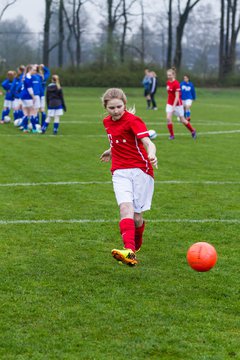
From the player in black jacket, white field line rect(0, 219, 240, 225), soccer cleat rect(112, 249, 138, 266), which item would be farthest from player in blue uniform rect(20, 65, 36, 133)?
soccer cleat rect(112, 249, 138, 266)

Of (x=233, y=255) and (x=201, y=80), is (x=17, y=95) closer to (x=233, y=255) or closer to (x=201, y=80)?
(x=233, y=255)

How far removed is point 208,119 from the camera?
28.0 m

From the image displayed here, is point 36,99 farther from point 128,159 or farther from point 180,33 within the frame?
point 180,33

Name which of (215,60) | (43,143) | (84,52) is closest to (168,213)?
(43,143)

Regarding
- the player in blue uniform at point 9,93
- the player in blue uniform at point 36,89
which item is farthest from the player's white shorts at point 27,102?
the player in blue uniform at point 9,93

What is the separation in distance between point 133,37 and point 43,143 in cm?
5742

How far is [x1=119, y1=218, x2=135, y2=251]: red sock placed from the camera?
666 cm

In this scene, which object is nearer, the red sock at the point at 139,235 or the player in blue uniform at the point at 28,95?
the red sock at the point at 139,235

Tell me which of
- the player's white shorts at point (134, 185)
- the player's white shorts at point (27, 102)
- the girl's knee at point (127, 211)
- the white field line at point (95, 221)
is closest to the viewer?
the girl's knee at point (127, 211)

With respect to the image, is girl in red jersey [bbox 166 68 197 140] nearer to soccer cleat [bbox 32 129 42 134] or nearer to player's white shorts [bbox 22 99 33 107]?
soccer cleat [bbox 32 129 42 134]

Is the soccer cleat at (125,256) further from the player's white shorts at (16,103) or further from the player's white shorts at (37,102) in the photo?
the player's white shorts at (16,103)

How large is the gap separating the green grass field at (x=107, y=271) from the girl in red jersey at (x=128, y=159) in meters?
0.57

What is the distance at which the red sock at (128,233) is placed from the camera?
666 cm

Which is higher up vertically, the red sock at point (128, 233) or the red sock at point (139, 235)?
the red sock at point (128, 233)
